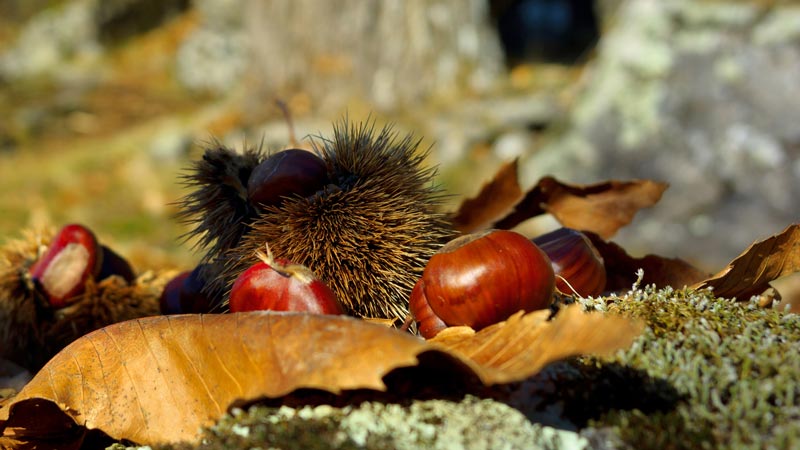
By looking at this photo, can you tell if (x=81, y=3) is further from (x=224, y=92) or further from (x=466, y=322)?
(x=466, y=322)

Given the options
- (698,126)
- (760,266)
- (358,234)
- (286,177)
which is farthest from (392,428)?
(698,126)

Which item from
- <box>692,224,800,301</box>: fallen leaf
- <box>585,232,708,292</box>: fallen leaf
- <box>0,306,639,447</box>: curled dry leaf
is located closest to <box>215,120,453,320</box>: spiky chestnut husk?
<box>0,306,639,447</box>: curled dry leaf

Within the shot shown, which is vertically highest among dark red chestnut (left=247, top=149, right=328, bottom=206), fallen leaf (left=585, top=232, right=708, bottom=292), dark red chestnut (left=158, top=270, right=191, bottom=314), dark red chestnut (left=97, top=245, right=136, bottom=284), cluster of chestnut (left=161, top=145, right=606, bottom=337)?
dark red chestnut (left=247, top=149, right=328, bottom=206)

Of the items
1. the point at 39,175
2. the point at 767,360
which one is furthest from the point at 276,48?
the point at 767,360

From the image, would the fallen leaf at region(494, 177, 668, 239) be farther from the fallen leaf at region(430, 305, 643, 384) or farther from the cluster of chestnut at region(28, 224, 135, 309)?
the cluster of chestnut at region(28, 224, 135, 309)

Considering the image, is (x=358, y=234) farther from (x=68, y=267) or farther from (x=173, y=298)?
(x=68, y=267)
